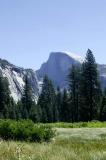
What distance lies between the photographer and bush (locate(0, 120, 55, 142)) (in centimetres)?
2233

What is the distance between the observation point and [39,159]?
13.1 m

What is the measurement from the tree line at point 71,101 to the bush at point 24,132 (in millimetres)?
58625

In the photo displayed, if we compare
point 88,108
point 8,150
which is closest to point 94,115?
point 88,108

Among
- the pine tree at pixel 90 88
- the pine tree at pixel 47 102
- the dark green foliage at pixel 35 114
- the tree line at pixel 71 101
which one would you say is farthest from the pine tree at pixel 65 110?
the pine tree at pixel 90 88

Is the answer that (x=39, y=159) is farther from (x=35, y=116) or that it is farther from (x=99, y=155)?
(x=35, y=116)

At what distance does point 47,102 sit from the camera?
374ft

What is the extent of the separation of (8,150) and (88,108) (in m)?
71.2

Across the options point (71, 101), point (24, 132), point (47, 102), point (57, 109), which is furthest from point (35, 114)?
point (24, 132)

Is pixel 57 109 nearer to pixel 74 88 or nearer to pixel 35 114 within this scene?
pixel 35 114

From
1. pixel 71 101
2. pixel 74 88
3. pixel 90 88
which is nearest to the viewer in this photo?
pixel 90 88

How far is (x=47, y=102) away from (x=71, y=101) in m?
16.6

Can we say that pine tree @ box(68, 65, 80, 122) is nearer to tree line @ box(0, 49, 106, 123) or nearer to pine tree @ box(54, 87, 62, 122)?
tree line @ box(0, 49, 106, 123)

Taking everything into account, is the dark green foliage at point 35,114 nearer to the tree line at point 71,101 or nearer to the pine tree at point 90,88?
the tree line at point 71,101

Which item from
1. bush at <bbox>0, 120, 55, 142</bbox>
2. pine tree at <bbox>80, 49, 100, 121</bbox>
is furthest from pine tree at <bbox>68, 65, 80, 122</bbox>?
bush at <bbox>0, 120, 55, 142</bbox>
